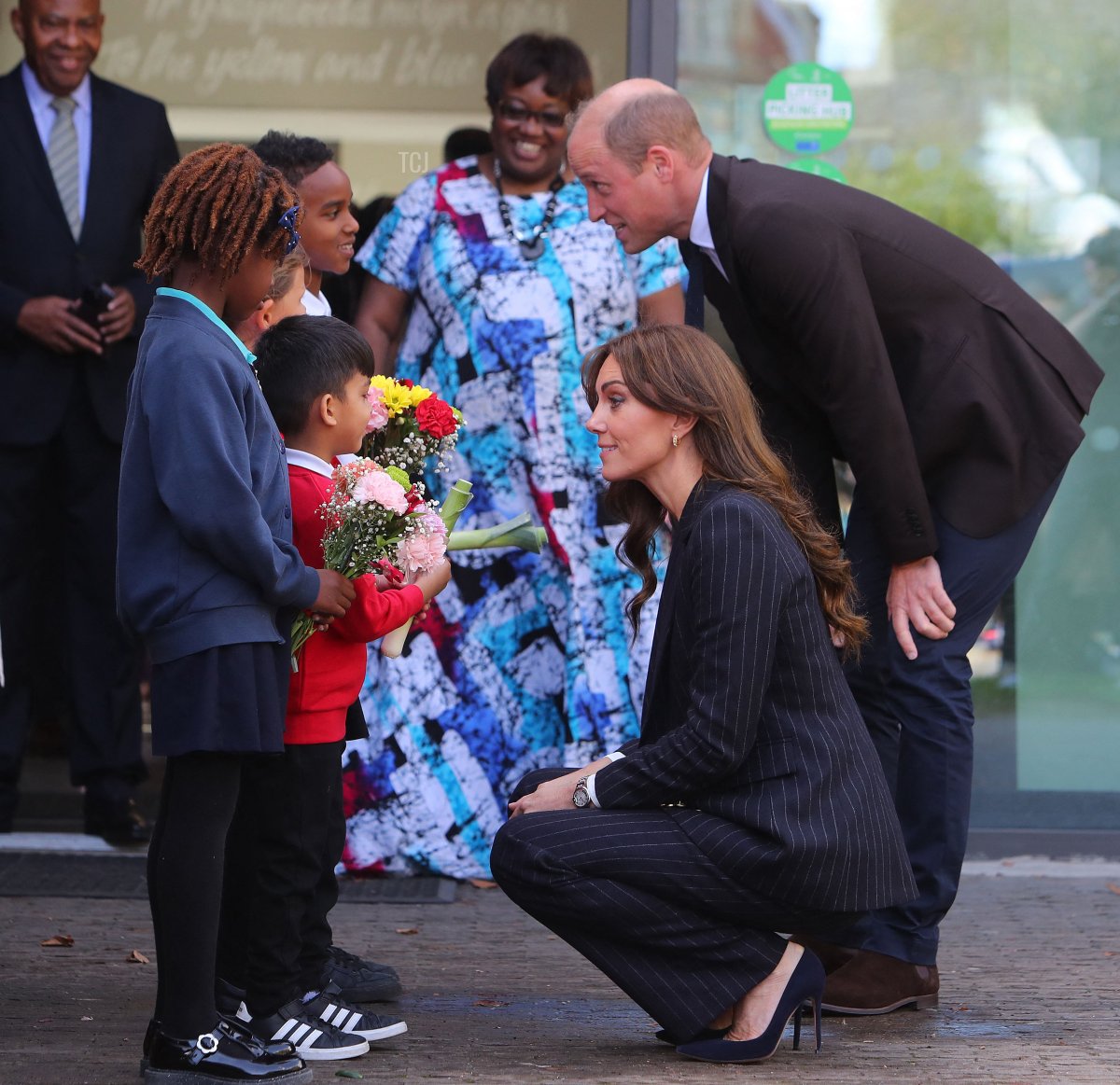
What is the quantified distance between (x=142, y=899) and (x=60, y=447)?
1.45 m

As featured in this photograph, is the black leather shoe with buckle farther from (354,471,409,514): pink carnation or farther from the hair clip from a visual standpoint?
the hair clip

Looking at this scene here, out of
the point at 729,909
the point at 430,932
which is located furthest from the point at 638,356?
the point at 430,932

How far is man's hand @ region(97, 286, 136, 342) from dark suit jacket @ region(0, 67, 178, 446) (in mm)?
92

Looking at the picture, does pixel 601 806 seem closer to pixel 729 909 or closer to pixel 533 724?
pixel 729 909

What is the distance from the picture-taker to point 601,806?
11.3 feet

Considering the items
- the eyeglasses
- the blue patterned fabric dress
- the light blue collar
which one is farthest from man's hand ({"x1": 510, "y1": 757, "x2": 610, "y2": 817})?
the eyeglasses

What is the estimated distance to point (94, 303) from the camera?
5.29m

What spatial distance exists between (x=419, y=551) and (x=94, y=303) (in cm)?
227

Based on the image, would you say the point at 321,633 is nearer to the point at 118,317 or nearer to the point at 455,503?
the point at 455,503

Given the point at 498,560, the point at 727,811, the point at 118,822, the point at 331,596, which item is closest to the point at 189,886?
the point at 331,596

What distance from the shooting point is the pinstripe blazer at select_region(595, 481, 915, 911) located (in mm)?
3305

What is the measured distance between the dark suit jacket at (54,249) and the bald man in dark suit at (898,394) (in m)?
1.89

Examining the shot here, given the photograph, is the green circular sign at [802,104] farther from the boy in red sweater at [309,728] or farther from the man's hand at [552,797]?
the man's hand at [552,797]

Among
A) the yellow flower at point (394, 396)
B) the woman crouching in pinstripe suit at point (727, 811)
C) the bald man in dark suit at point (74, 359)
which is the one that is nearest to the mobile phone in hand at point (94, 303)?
the bald man in dark suit at point (74, 359)
